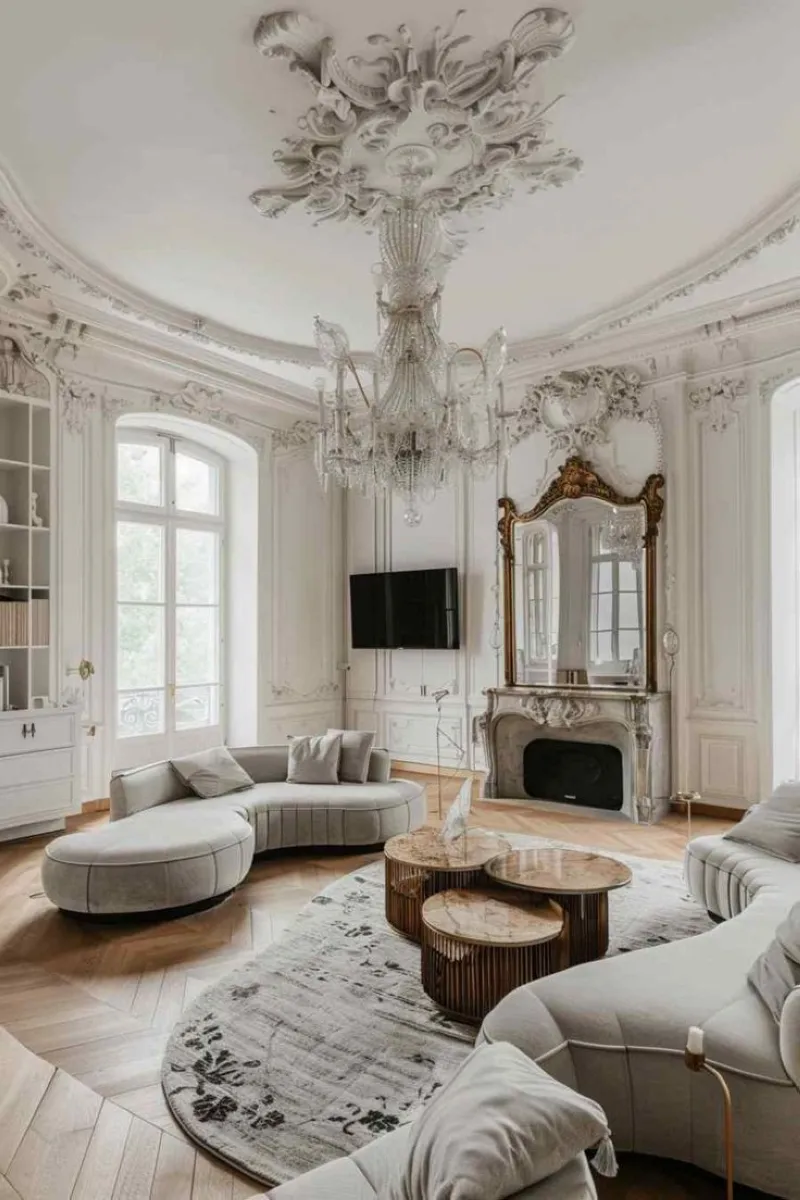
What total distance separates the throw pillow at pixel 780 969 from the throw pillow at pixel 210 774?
11.1 ft

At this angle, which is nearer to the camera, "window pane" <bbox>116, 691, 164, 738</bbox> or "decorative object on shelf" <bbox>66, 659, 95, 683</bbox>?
"decorative object on shelf" <bbox>66, 659, 95, 683</bbox>

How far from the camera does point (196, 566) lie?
272 inches

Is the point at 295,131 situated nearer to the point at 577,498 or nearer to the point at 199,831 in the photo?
the point at 199,831

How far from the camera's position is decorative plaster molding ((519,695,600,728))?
233 inches

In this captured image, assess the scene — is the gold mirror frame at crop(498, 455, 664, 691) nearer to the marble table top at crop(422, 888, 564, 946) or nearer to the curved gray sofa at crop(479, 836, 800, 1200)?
the marble table top at crop(422, 888, 564, 946)

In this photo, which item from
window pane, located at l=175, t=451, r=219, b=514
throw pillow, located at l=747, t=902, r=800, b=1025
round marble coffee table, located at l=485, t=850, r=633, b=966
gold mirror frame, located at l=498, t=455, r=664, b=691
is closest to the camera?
throw pillow, located at l=747, t=902, r=800, b=1025

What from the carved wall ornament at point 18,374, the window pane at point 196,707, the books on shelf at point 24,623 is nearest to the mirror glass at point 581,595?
the window pane at point 196,707

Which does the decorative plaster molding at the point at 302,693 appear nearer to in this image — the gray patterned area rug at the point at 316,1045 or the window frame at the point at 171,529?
the window frame at the point at 171,529

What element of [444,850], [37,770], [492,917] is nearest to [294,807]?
[444,850]

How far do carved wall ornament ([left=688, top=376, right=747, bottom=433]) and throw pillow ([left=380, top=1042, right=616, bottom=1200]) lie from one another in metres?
5.37

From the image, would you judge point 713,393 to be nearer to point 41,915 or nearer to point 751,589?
point 751,589

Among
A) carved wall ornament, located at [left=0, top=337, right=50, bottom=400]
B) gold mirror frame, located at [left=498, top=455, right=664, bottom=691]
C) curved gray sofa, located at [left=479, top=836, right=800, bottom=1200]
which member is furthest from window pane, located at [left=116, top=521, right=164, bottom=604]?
curved gray sofa, located at [left=479, top=836, right=800, bottom=1200]

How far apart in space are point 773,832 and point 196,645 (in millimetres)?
4941

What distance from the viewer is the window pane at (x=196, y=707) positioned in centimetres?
666
